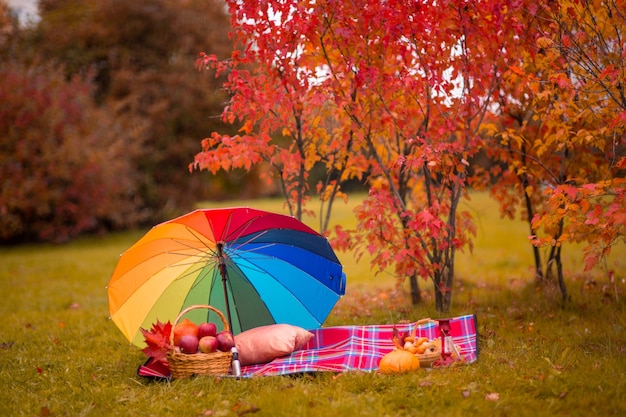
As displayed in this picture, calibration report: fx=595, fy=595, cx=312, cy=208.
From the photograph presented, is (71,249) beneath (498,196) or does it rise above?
beneath

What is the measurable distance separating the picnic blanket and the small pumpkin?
0.09 metres

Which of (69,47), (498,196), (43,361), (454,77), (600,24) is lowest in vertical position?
(43,361)

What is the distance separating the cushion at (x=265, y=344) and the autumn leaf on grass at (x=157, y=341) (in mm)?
498

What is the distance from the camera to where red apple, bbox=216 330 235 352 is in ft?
13.4

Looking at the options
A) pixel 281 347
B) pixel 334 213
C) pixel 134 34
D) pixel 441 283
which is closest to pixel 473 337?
pixel 441 283

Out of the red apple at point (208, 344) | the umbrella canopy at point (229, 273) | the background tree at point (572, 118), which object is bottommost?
the red apple at point (208, 344)

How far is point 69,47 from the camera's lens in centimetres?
1680

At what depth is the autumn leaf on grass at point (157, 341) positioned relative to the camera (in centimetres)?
400

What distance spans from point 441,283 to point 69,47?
589 inches

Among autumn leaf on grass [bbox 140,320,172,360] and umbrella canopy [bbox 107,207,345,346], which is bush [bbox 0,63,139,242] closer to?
umbrella canopy [bbox 107,207,345,346]

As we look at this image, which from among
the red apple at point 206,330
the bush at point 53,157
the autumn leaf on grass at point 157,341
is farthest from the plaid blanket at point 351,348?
the bush at point 53,157

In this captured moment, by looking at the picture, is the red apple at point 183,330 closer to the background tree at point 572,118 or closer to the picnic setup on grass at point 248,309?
the picnic setup on grass at point 248,309

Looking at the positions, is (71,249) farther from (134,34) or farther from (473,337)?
(473,337)

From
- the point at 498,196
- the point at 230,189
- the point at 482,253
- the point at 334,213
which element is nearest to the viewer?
the point at 498,196
